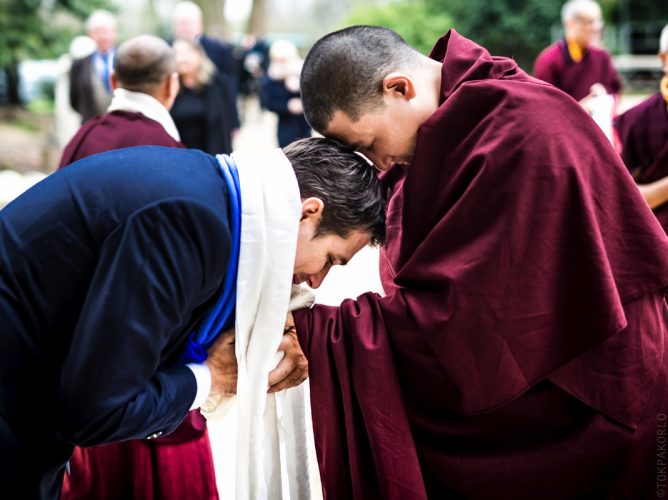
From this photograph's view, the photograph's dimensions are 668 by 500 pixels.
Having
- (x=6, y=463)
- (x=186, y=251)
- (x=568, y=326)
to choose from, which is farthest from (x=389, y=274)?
(x=6, y=463)

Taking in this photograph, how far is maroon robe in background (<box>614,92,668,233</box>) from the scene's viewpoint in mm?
3867

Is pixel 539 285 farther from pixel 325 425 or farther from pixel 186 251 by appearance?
pixel 186 251

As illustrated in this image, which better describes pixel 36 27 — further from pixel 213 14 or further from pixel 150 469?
pixel 150 469

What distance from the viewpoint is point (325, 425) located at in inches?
95.2

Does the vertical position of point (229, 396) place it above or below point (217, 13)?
above

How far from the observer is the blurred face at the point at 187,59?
6027 mm

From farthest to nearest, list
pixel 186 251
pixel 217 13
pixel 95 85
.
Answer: pixel 217 13, pixel 95 85, pixel 186 251

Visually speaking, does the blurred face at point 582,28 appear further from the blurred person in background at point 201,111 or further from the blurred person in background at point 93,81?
the blurred person in background at point 93,81

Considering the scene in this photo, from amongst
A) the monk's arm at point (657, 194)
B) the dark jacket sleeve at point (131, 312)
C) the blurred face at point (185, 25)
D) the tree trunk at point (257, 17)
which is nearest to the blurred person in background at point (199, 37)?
the blurred face at point (185, 25)

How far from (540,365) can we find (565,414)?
10.0 inches

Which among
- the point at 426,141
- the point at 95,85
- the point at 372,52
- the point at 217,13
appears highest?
the point at 372,52

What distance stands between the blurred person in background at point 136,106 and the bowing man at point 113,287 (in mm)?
1501

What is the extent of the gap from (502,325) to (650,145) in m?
2.18

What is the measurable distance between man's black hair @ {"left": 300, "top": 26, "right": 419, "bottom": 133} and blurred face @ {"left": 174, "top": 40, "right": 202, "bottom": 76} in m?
3.79
